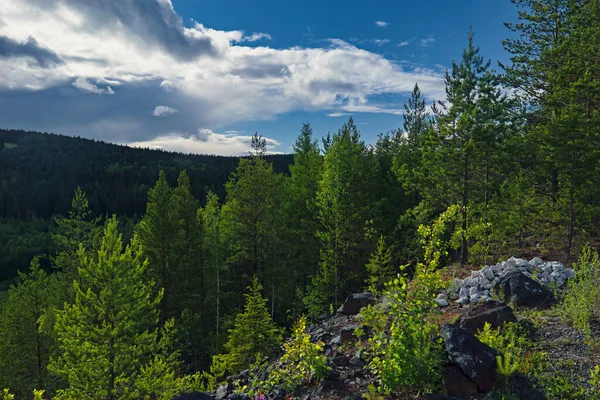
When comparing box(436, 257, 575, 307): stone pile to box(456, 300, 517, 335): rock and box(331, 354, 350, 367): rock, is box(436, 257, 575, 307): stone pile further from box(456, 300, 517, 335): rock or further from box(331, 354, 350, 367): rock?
box(331, 354, 350, 367): rock

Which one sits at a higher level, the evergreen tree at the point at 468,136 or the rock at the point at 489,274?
the evergreen tree at the point at 468,136

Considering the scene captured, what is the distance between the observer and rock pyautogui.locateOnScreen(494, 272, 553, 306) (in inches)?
384

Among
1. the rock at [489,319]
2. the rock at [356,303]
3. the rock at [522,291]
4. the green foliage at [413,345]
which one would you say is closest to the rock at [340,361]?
the green foliage at [413,345]

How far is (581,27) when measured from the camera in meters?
19.6

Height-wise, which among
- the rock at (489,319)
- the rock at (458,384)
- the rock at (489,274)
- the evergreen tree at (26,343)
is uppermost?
the rock at (489,274)

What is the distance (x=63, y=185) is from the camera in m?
156

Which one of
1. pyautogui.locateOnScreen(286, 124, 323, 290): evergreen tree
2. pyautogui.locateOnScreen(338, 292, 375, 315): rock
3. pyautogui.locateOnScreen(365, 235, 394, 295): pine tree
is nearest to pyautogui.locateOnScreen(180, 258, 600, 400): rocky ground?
pyautogui.locateOnScreen(338, 292, 375, 315): rock

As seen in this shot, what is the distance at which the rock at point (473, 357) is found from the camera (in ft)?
19.7

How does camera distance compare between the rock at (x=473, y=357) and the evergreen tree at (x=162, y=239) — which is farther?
the evergreen tree at (x=162, y=239)

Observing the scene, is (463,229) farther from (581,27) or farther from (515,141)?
(581,27)

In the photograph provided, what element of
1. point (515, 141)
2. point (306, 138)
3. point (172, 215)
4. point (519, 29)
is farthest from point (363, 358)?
point (306, 138)

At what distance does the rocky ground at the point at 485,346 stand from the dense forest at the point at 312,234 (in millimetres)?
1752

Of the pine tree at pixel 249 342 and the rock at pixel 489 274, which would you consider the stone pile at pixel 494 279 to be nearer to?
the rock at pixel 489 274

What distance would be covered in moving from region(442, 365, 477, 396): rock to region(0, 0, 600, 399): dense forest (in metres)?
2.25
